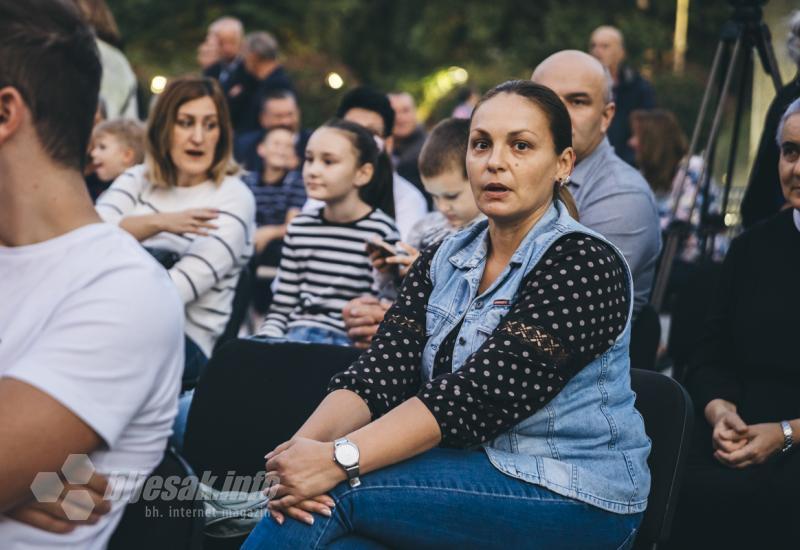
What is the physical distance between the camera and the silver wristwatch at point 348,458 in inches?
89.8

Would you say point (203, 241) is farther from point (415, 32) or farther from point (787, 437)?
point (415, 32)

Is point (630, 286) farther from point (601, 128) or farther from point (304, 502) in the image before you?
point (601, 128)

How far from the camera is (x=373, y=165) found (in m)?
4.50

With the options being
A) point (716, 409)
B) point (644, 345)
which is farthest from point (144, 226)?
point (716, 409)

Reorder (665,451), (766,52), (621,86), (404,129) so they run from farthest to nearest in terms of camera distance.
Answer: (404,129)
(621,86)
(766,52)
(665,451)

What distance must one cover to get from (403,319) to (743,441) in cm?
103

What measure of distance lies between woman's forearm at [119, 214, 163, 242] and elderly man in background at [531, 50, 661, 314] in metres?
1.50

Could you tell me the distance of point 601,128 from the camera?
153 inches

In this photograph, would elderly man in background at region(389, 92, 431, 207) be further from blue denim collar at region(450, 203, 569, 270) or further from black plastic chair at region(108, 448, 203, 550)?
black plastic chair at region(108, 448, 203, 550)

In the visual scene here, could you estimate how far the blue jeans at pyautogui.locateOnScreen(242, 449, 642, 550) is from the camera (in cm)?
227

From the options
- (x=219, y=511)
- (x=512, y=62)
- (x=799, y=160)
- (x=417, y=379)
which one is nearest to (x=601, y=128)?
(x=799, y=160)

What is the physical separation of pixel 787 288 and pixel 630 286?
0.96 meters

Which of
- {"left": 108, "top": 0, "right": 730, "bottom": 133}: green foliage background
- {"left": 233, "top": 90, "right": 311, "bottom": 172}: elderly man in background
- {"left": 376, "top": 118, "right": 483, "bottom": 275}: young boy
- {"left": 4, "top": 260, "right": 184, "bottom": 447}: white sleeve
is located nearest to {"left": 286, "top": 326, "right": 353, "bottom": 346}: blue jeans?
{"left": 376, "top": 118, "right": 483, "bottom": 275}: young boy

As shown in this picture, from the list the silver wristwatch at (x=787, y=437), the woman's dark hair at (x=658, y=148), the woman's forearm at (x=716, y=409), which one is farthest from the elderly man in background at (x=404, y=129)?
the silver wristwatch at (x=787, y=437)
